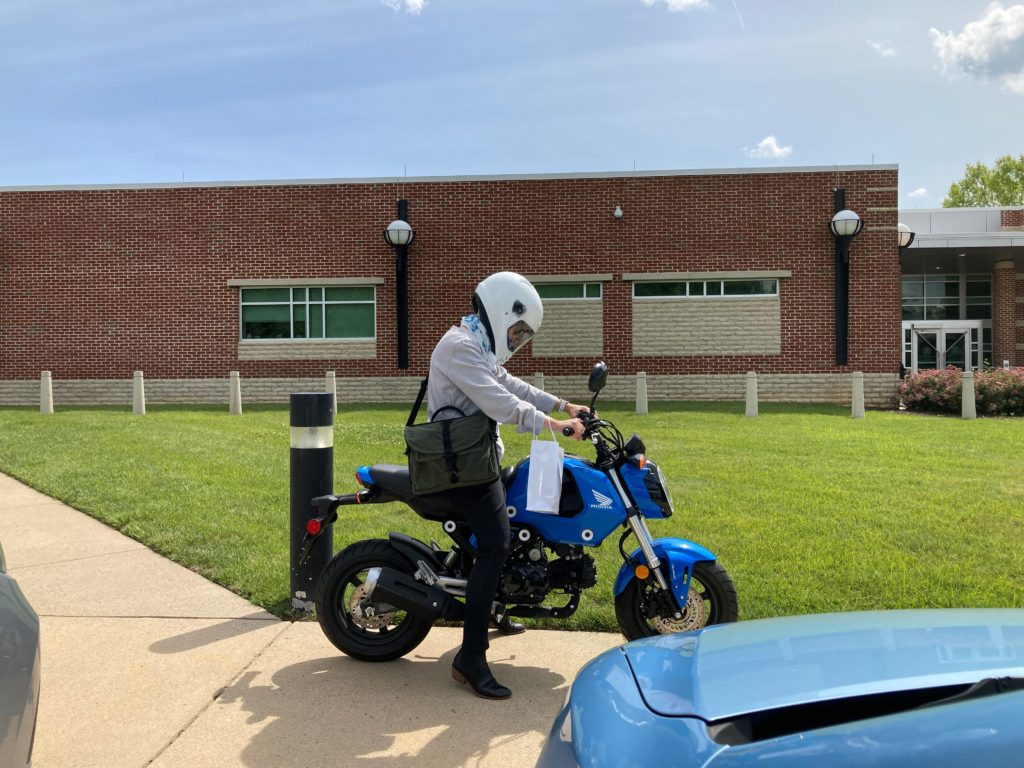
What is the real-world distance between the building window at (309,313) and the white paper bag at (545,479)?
17237mm

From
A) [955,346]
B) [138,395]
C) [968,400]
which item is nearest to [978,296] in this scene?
[955,346]

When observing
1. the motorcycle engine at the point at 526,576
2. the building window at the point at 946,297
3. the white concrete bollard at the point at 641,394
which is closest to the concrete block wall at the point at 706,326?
the white concrete bollard at the point at 641,394

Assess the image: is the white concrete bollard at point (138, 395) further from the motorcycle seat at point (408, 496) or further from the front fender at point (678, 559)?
the front fender at point (678, 559)

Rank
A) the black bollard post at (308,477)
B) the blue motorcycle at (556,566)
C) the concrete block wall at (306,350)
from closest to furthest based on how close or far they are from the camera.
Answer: the blue motorcycle at (556,566)
the black bollard post at (308,477)
the concrete block wall at (306,350)

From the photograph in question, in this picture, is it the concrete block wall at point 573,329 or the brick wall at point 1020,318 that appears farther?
the brick wall at point 1020,318

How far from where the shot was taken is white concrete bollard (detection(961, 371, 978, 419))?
15289 mm

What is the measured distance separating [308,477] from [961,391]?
631 inches

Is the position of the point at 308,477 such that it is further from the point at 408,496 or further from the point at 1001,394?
the point at 1001,394

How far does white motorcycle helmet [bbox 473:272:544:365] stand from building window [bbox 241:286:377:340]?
55.9 feet

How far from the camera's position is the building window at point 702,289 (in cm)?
1966

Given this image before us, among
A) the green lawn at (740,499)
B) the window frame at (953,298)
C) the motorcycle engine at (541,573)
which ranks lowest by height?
the green lawn at (740,499)

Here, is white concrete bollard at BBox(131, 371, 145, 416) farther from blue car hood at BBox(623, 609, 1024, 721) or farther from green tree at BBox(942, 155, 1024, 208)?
green tree at BBox(942, 155, 1024, 208)

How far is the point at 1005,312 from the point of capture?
29031 millimetres

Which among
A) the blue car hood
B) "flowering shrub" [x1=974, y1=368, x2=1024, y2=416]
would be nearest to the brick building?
"flowering shrub" [x1=974, y1=368, x2=1024, y2=416]
